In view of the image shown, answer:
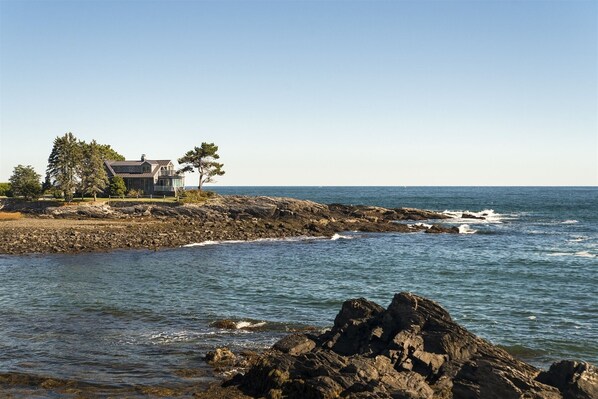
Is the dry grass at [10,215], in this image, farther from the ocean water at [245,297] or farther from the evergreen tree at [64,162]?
the ocean water at [245,297]

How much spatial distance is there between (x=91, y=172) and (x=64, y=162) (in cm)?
385

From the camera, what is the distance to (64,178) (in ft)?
246

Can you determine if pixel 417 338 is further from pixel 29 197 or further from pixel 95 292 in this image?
pixel 29 197

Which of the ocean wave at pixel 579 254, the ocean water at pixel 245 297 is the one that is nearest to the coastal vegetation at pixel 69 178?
the ocean water at pixel 245 297

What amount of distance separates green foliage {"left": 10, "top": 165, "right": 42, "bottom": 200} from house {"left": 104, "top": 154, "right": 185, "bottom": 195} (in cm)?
1359

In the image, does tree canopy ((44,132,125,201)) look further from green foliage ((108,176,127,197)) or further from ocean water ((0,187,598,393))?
ocean water ((0,187,598,393))

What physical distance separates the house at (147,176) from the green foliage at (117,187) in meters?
4.95

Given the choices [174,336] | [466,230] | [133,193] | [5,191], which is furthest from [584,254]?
[5,191]

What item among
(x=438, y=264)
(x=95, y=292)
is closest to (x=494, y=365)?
(x=95, y=292)

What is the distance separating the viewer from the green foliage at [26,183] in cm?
7544

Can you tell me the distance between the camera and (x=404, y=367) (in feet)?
55.7

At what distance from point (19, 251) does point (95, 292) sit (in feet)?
62.5

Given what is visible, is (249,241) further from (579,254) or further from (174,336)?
(174,336)

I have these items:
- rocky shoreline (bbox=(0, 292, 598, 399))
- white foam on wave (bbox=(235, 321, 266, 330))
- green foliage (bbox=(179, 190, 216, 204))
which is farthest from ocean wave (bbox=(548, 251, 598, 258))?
green foliage (bbox=(179, 190, 216, 204))
